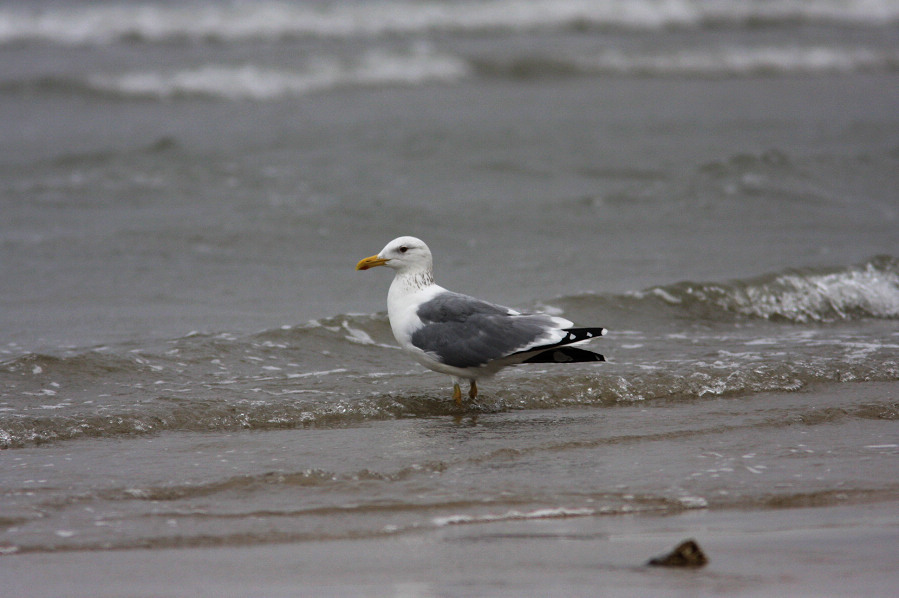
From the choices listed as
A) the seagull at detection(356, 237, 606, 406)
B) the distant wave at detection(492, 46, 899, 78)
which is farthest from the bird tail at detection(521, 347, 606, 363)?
the distant wave at detection(492, 46, 899, 78)

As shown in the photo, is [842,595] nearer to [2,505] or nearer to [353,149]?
[2,505]

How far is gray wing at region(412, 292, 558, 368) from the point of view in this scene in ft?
17.4

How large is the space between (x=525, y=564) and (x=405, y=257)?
2795 millimetres

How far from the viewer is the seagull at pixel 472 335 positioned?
5.27 m

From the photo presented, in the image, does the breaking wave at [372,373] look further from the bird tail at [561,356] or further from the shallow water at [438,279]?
the bird tail at [561,356]

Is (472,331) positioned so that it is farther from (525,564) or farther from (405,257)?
(525,564)

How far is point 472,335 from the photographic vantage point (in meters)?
5.37

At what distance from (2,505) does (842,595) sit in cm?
281

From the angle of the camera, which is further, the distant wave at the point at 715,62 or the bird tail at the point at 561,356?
the distant wave at the point at 715,62

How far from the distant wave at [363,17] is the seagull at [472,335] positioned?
675 inches

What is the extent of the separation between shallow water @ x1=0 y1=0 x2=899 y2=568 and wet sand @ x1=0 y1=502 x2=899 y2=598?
0.15 metres

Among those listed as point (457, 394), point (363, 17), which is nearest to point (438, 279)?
point (457, 394)

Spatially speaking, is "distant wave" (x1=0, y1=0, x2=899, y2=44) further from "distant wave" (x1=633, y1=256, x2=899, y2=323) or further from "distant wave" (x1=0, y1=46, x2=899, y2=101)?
"distant wave" (x1=633, y1=256, x2=899, y2=323)

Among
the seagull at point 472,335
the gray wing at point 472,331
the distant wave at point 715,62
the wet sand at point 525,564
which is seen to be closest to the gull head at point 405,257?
the seagull at point 472,335
